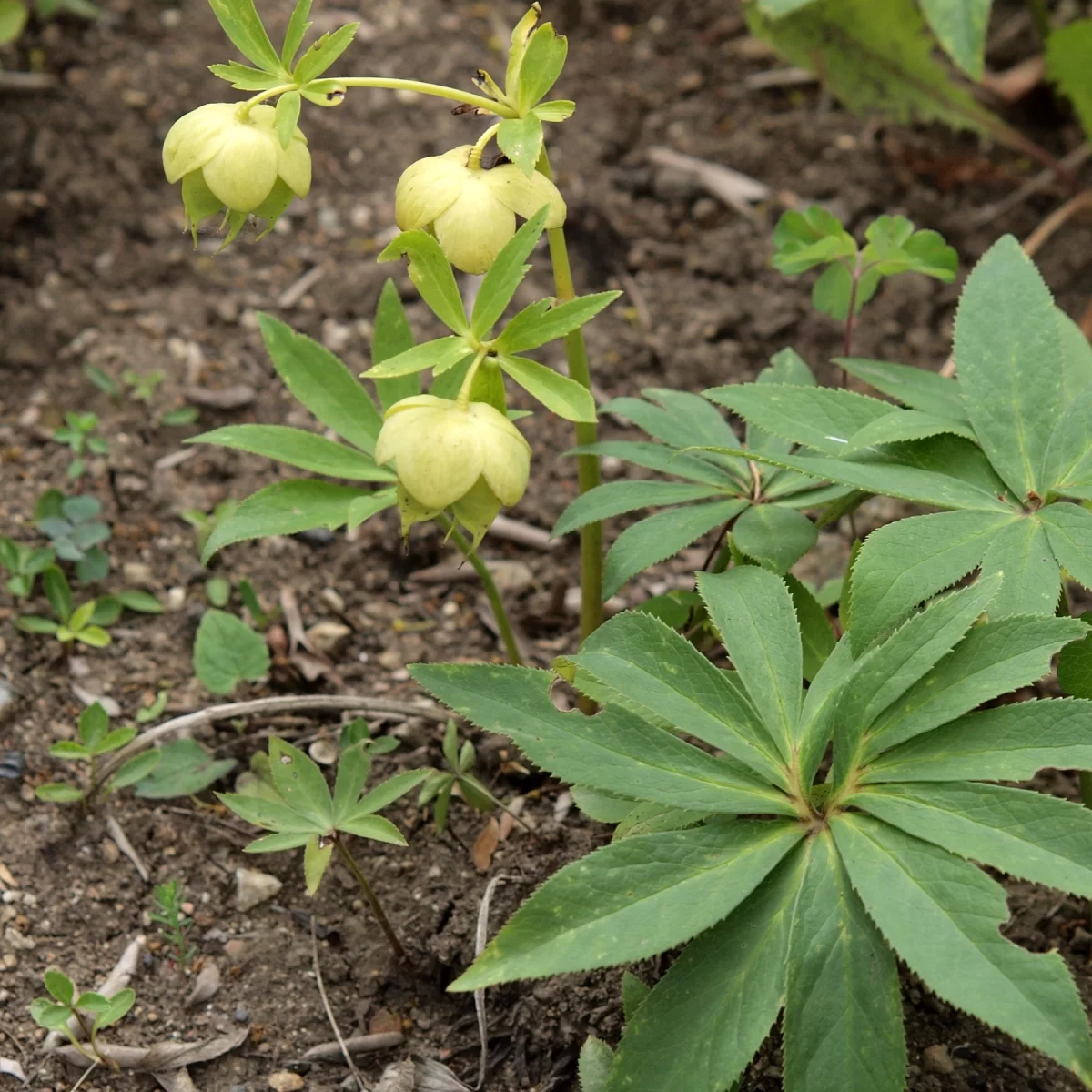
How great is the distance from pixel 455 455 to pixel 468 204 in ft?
0.89

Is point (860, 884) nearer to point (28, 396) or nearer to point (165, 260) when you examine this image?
point (28, 396)

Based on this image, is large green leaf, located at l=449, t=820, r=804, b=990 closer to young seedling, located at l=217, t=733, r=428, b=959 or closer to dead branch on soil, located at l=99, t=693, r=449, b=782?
young seedling, located at l=217, t=733, r=428, b=959

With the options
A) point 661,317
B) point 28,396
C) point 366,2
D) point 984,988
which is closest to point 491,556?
point 661,317

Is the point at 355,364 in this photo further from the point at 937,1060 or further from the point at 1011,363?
the point at 937,1060

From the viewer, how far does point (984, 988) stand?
104cm

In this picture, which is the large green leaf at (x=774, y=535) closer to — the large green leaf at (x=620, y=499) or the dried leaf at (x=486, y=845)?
the large green leaf at (x=620, y=499)

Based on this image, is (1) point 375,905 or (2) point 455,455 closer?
(2) point 455,455

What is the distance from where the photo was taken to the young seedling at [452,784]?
165cm

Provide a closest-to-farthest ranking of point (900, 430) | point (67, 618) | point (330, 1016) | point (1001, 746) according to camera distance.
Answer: point (1001, 746)
point (900, 430)
point (330, 1016)
point (67, 618)

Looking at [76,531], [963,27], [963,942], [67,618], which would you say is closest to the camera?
[963,942]

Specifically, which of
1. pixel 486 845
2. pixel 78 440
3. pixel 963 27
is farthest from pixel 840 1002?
pixel 963 27

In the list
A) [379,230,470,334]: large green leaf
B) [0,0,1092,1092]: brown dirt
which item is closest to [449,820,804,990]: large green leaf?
[0,0,1092,1092]: brown dirt

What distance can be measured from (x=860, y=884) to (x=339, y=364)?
98 centimetres

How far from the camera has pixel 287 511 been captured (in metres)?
1.57
